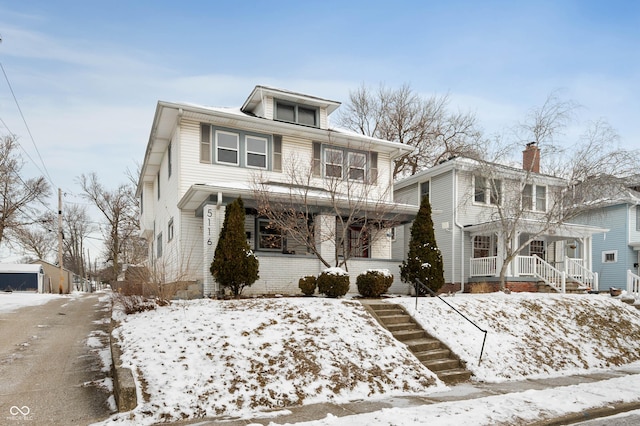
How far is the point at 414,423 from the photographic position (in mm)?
5438

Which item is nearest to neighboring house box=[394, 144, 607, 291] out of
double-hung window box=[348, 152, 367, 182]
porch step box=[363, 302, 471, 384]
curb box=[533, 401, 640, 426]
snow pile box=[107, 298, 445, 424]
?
double-hung window box=[348, 152, 367, 182]

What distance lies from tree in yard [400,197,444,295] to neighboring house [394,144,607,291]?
3248 millimetres

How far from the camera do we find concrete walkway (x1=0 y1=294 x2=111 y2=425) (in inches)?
218

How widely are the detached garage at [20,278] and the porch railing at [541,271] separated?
27807 mm

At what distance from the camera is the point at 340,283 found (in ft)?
38.9

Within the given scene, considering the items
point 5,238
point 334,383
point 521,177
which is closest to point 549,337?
point 334,383

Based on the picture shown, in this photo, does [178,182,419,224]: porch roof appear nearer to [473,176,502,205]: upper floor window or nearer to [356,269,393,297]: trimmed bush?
[356,269,393,297]: trimmed bush

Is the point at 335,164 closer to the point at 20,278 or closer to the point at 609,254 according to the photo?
the point at 609,254

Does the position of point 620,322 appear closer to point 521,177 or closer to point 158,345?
point 521,177

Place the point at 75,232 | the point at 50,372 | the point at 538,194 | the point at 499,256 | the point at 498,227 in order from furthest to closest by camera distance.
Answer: the point at 75,232 < the point at 538,194 < the point at 498,227 < the point at 499,256 < the point at 50,372

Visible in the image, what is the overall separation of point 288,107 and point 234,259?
7.82m

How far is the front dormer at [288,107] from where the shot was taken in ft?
55.7

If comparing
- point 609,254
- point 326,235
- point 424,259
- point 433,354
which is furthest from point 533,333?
point 609,254

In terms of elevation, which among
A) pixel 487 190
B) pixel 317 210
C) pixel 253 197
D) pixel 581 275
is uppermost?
pixel 487 190
